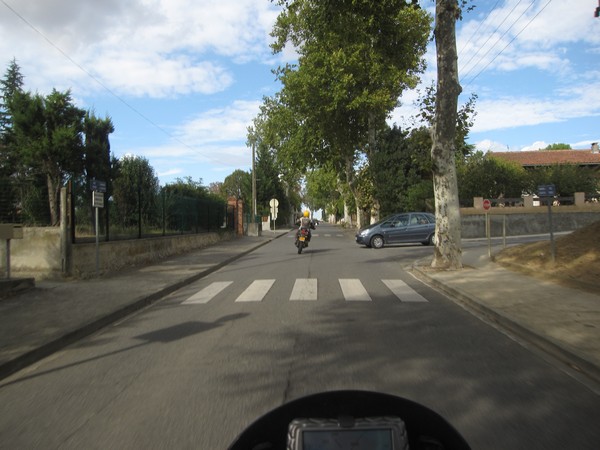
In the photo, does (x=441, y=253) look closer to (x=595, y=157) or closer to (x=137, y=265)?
(x=137, y=265)

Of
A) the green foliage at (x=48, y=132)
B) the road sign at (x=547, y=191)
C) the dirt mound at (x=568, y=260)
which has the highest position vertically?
the green foliage at (x=48, y=132)

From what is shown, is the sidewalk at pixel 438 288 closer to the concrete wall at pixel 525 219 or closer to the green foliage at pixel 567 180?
the concrete wall at pixel 525 219

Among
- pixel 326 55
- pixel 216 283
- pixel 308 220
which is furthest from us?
pixel 326 55

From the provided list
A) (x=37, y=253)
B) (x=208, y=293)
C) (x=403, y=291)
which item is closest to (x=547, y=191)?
(x=403, y=291)

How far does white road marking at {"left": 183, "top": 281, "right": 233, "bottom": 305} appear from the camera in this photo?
10.0 meters

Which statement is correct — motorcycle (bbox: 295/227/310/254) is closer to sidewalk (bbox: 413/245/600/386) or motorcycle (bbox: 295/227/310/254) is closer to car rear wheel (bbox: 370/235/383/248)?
car rear wheel (bbox: 370/235/383/248)

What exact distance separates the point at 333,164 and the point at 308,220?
77.9 ft

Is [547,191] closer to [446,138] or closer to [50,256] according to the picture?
[446,138]

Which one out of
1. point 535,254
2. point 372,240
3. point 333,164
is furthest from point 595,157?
point 535,254

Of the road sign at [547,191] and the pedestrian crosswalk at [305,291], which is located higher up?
the road sign at [547,191]

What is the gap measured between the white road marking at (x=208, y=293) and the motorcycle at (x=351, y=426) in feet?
27.1

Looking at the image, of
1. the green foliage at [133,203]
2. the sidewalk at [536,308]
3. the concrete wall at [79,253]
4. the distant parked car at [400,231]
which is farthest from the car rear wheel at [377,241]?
the sidewalk at [536,308]

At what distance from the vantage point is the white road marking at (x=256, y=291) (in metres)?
9.88

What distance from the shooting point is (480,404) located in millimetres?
4188
